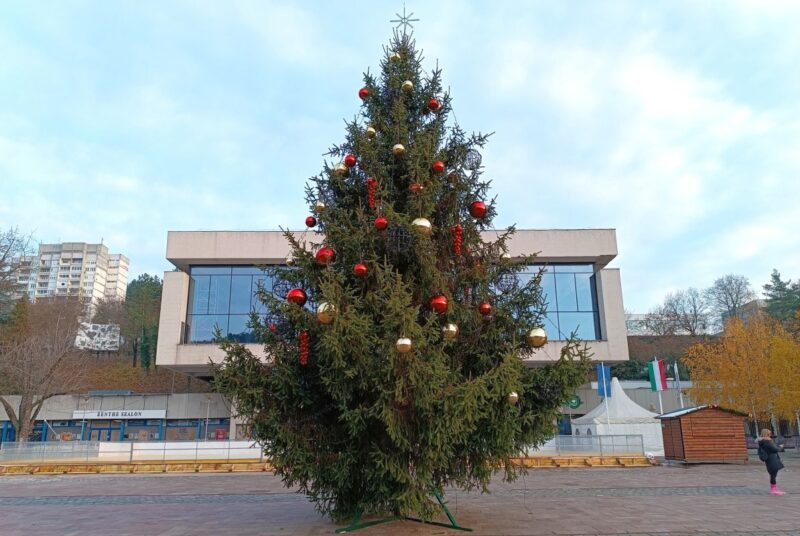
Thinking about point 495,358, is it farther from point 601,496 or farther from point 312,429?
point 601,496

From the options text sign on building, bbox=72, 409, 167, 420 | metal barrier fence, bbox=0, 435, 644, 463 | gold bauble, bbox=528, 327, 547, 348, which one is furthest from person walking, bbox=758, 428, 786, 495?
text sign on building, bbox=72, 409, 167, 420

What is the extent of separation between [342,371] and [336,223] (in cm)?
247

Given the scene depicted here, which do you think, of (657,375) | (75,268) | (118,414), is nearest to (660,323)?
(657,375)

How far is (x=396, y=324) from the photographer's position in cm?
696

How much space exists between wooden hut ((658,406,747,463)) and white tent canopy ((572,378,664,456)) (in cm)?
531

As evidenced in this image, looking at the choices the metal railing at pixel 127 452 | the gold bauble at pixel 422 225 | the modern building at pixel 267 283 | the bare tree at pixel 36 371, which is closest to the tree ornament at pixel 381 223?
the gold bauble at pixel 422 225

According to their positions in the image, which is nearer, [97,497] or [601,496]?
[601,496]

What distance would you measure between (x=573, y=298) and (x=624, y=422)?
10336 mm

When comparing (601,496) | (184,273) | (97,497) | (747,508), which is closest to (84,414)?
(184,273)

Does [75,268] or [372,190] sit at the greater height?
[75,268]

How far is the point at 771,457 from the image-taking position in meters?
12.9

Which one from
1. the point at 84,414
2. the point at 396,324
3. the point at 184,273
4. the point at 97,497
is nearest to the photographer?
the point at 396,324

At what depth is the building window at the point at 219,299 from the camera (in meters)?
36.8

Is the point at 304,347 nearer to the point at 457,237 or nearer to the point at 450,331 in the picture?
the point at 450,331
